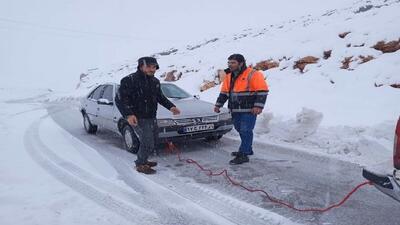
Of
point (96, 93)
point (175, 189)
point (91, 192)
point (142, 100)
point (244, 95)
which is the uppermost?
point (142, 100)

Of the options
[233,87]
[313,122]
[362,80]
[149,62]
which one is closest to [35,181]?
[149,62]

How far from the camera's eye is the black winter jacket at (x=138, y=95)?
5082mm

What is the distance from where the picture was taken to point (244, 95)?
5.57 meters

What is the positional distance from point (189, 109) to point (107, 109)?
6.31 ft

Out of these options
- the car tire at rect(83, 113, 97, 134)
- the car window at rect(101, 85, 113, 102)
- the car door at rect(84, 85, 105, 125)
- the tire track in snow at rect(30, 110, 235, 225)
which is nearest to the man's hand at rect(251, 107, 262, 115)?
the tire track in snow at rect(30, 110, 235, 225)

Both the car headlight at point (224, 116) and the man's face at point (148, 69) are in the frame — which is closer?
the man's face at point (148, 69)

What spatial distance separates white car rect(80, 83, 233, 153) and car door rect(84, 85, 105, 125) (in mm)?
124

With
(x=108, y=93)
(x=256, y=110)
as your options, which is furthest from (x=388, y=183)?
(x=108, y=93)

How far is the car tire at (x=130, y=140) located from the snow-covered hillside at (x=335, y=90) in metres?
2.58

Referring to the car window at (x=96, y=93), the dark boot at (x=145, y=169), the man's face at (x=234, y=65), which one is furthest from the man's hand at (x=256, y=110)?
the car window at (x=96, y=93)

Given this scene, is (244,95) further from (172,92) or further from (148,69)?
(172,92)

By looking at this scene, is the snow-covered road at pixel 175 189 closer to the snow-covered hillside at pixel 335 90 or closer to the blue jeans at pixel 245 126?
the blue jeans at pixel 245 126

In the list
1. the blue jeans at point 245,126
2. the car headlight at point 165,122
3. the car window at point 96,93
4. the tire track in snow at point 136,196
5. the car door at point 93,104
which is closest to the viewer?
the tire track in snow at point 136,196

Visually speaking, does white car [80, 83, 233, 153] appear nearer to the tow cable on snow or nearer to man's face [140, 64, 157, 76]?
the tow cable on snow
